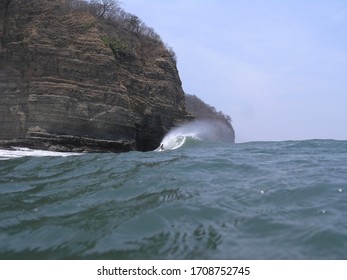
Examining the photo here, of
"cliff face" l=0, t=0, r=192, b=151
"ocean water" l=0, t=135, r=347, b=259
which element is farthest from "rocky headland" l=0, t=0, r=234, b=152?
"ocean water" l=0, t=135, r=347, b=259

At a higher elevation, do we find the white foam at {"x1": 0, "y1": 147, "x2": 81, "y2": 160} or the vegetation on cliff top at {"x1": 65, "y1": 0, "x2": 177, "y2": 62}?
the vegetation on cliff top at {"x1": 65, "y1": 0, "x2": 177, "y2": 62}

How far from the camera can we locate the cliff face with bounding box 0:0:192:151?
2244 cm

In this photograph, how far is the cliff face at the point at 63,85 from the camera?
73.6 feet

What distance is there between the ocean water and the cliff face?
1375 cm

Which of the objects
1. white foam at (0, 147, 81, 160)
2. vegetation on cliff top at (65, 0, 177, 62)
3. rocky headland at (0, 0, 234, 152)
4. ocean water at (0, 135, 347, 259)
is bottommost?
white foam at (0, 147, 81, 160)

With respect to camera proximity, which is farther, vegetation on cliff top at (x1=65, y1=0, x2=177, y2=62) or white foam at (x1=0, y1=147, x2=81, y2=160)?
vegetation on cliff top at (x1=65, y1=0, x2=177, y2=62)

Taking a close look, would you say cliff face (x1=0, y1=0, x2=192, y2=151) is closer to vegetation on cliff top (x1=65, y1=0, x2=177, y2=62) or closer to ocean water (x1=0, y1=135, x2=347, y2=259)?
vegetation on cliff top (x1=65, y1=0, x2=177, y2=62)

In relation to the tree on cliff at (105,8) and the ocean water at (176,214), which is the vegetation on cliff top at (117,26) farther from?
the ocean water at (176,214)

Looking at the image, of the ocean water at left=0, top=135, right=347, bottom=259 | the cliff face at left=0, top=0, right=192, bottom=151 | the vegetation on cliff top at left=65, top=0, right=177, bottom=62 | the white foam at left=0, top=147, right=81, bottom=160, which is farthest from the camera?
the vegetation on cliff top at left=65, top=0, right=177, bottom=62

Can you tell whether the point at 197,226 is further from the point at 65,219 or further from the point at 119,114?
the point at 119,114

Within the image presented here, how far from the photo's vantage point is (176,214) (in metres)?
5.55

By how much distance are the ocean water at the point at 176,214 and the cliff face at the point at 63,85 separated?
13753mm

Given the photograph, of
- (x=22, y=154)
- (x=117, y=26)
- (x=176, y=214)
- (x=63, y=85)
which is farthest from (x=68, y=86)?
(x=176, y=214)
